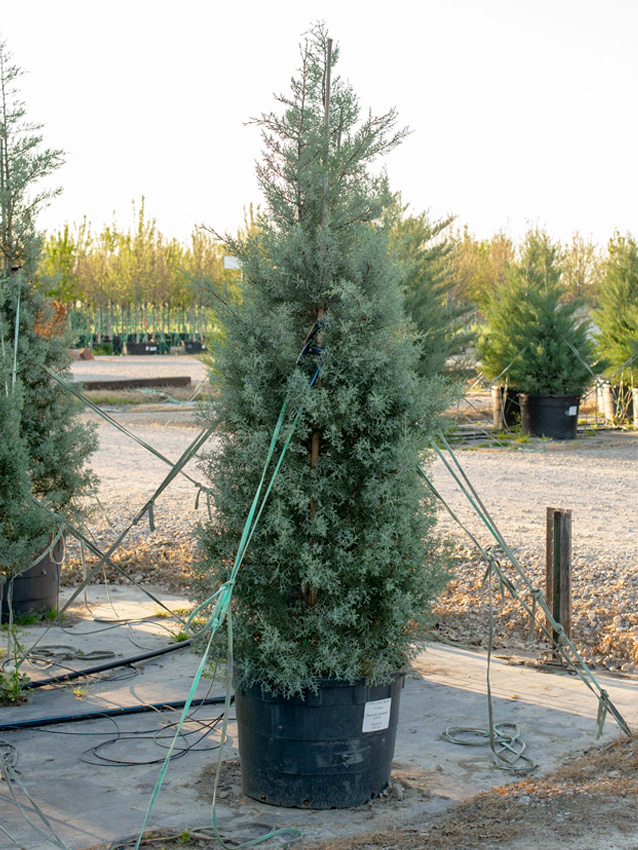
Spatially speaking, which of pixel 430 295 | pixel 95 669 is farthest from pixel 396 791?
pixel 430 295

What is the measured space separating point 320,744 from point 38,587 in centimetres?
346

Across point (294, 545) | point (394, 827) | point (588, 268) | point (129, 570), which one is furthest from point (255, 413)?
point (588, 268)

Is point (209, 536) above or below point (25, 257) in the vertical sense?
below

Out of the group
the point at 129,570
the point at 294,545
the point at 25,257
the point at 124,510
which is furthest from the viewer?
the point at 124,510

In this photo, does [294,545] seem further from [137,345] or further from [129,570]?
[137,345]

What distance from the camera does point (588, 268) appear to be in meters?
36.9

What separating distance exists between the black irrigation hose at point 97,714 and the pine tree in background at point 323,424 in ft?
3.46

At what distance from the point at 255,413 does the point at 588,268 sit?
35.9m

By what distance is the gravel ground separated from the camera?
5855 mm

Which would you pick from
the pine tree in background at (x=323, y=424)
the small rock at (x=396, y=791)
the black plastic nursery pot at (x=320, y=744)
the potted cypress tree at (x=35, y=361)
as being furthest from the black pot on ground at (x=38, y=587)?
the small rock at (x=396, y=791)

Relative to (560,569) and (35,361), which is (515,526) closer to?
(560,569)

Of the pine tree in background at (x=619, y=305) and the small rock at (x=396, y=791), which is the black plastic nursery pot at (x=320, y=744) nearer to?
the small rock at (x=396, y=791)

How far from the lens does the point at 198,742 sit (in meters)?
4.24

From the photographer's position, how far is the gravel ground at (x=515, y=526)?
231 inches
